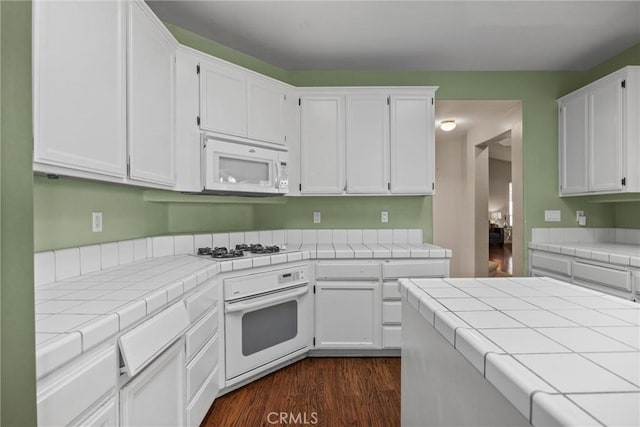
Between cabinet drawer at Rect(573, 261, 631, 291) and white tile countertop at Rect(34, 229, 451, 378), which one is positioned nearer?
white tile countertop at Rect(34, 229, 451, 378)

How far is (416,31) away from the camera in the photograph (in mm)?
2559

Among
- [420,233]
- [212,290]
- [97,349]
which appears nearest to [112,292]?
[97,349]

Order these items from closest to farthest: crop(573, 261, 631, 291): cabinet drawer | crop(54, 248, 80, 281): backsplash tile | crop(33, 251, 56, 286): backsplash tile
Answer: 1. crop(33, 251, 56, 286): backsplash tile
2. crop(54, 248, 80, 281): backsplash tile
3. crop(573, 261, 631, 291): cabinet drawer

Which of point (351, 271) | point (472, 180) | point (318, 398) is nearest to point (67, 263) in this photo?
point (318, 398)

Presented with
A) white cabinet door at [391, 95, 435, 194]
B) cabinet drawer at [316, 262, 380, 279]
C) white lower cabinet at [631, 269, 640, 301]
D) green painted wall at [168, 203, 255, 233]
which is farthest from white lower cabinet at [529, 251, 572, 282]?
green painted wall at [168, 203, 255, 233]

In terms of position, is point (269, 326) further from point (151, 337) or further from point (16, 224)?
point (16, 224)

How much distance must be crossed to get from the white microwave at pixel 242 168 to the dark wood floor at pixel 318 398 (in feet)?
4.63

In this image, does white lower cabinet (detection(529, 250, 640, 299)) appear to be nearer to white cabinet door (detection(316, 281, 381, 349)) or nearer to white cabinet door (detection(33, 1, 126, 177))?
white cabinet door (detection(316, 281, 381, 349))

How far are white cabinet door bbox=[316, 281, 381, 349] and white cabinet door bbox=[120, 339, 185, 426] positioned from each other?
1.32m

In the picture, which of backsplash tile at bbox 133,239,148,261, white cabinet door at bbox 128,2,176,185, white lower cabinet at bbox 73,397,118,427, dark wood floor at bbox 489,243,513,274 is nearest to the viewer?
white lower cabinet at bbox 73,397,118,427

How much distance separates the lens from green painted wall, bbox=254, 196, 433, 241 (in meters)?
3.25

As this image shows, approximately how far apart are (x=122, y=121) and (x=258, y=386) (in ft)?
6.09

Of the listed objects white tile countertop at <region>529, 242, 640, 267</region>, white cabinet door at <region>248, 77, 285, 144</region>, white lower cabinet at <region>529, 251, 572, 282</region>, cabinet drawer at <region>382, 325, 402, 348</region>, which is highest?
white cabinet door at <region>248, 77, 285, 144</region>

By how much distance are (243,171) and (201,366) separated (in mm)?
1366
